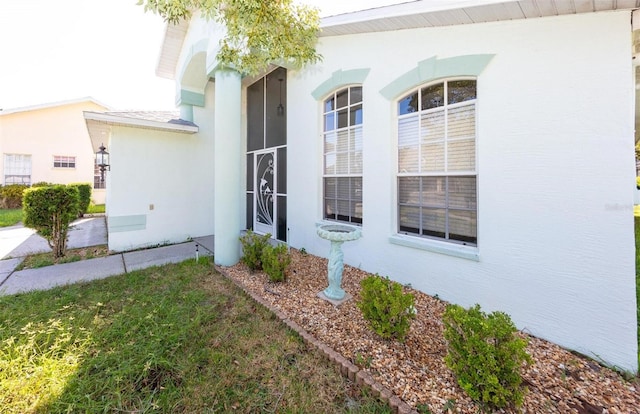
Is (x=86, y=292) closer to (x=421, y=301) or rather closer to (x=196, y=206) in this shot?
(x=196, y=206)

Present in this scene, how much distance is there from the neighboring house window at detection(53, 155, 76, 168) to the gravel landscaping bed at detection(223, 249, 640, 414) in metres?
21.9

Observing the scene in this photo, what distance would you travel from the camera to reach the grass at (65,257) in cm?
600

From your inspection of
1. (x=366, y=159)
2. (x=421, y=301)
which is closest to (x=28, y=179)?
(x=366, y=159)

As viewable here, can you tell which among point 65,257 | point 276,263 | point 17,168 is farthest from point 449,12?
point 17,168

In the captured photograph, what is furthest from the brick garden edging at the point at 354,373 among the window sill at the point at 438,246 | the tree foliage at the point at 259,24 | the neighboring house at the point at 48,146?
the neighboring house at the point at 48,146

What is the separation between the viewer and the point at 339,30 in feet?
16.4

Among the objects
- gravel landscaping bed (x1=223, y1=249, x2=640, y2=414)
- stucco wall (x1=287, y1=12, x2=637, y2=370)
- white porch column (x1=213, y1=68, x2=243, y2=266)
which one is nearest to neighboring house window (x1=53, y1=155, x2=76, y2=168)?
white porch column (x1=213, y1=68, x2=243, y2=266)

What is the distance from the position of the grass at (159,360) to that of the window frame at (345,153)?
2762mm

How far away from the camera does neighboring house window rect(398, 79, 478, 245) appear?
12.8 feet

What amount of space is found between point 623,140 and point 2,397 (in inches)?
255

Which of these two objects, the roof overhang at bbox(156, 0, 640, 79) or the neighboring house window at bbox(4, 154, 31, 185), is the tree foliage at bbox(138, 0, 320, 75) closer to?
the roof overhang at bbox(156, 0, 640, 79)

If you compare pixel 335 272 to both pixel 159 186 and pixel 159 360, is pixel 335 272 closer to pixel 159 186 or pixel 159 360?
pixel 159 360

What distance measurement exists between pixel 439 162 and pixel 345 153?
205 centimetres

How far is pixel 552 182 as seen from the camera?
3.05 metres
